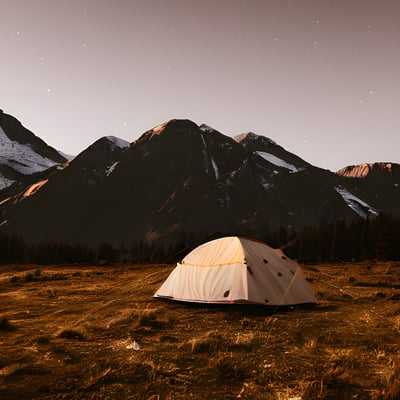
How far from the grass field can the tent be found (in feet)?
1.73

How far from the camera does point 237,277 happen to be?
10.5m

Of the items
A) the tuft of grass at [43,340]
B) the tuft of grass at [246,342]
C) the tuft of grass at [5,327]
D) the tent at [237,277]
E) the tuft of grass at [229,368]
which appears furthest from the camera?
the tent at [237,277]

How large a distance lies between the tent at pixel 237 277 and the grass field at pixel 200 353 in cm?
53

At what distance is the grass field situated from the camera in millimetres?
4695

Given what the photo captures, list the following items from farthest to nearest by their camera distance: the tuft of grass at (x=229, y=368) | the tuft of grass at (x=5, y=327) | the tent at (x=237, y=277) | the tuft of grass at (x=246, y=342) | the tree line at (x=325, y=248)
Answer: the tree line at (x=325, y=248)
the tent at (x=237, y=277)
the tuft of grass at (x=5, y=327)
the tuft of grass at (x=246, y=342)
the tuft of grass at (x=229, y=368)

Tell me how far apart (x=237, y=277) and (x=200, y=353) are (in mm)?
4278

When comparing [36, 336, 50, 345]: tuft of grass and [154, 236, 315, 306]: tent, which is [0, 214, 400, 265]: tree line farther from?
[36, 336, 50, 345]: tuft of grass

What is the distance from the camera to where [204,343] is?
6.61m

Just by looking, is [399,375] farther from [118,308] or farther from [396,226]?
[396,226]

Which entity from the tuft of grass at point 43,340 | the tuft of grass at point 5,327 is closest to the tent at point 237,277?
the tuft of grass at point 43,340

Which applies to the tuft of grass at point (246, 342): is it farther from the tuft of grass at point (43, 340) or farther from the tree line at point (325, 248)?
the tree line at point (325, 248)

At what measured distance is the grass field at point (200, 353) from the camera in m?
4.70

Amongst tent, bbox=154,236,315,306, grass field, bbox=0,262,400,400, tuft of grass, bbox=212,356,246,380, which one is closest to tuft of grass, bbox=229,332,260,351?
grass field, bbox=0,262,400,400

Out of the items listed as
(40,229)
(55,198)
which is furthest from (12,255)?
(55,198)
